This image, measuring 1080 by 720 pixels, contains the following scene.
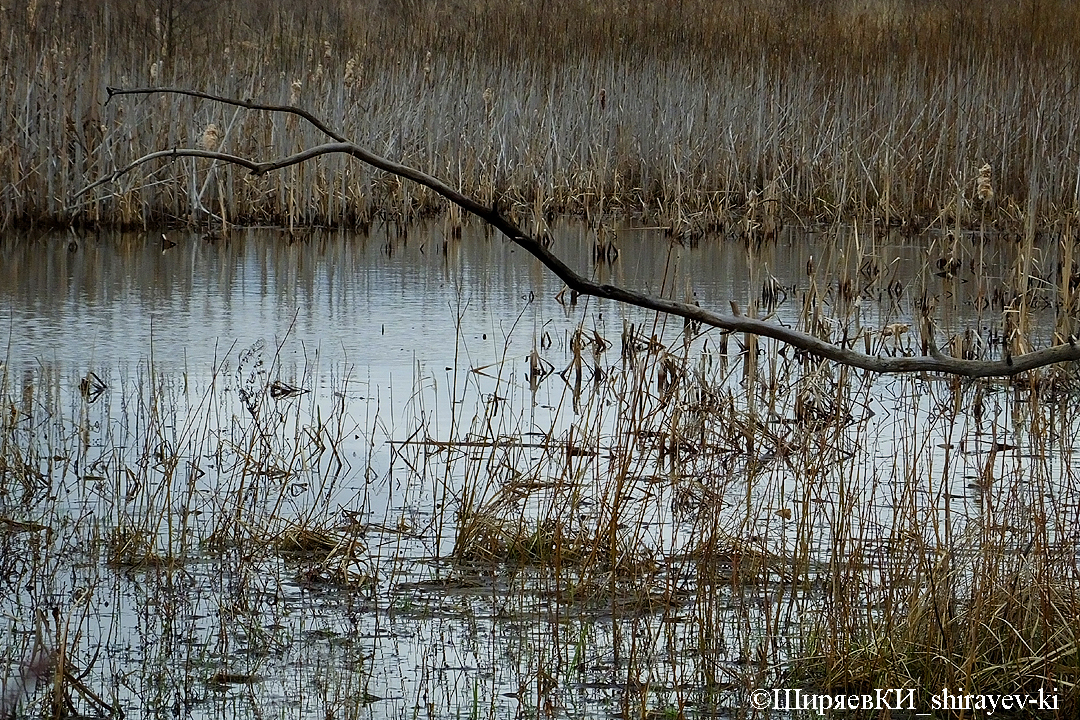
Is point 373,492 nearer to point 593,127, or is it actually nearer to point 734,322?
point 734,322

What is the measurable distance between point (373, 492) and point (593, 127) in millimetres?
7203

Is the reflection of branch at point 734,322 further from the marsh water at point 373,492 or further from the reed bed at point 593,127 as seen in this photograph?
the reed bed at point 593,127

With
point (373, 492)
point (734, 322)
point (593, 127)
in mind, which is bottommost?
point (373, 492)

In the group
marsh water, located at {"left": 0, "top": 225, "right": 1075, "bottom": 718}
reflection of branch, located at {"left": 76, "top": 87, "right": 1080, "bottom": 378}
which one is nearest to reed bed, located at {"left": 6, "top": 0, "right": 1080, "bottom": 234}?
marsh water, located at {"left": 0, "top": 225, "right": 1075, "bottom": 718}

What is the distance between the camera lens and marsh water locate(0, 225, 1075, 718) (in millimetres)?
2623

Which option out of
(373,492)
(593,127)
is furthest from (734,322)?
(593,127)

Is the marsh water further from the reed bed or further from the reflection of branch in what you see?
the reed bed

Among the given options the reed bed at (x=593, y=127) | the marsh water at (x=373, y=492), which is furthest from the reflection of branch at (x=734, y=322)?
the reed bed at (x=593, y=127)

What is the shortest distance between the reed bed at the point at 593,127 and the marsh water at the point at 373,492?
2.03m

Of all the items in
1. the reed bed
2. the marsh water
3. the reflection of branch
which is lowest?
the marsh water

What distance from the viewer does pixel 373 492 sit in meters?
3.83

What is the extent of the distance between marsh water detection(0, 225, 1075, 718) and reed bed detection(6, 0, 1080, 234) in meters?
2.03

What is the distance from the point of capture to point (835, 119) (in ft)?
33.4

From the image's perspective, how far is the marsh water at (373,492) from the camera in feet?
8.61
